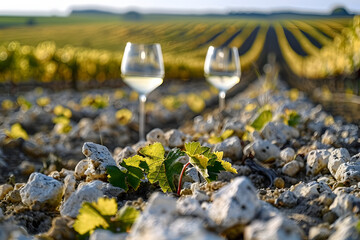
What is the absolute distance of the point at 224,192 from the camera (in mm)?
1267

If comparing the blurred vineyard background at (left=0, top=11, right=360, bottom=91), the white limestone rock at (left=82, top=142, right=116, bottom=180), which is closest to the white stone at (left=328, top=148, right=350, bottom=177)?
the white limestone rock at (left=82, top=142, right=116, bottom=180)

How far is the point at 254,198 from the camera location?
123 centimetres

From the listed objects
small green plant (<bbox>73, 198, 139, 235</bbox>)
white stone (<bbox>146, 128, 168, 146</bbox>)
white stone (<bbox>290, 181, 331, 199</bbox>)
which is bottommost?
white stone (<bbox>146, 128, 168, 146</bbox>)

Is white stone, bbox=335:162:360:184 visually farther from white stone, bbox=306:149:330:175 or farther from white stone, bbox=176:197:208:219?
white stone, bbox=176:197:208:219

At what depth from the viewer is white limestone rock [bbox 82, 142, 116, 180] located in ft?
6.67

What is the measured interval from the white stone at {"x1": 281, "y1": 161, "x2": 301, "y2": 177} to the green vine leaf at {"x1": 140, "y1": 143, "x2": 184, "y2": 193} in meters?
0.77

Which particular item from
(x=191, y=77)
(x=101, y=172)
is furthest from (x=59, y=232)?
(x=191, y=77)

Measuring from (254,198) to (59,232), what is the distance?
2.20 ft

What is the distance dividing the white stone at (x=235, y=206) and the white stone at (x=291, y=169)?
126 centimetres

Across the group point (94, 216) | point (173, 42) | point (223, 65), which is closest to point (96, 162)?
point (94, 216)

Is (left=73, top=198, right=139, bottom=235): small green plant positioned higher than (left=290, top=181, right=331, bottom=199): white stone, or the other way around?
(left=73, top=198, right=139, bottom=235): small green plant

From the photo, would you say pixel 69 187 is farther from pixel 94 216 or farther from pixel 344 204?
pixel 344 204

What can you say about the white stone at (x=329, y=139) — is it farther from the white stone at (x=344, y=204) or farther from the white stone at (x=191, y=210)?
the white stone at (x=191, y=210)

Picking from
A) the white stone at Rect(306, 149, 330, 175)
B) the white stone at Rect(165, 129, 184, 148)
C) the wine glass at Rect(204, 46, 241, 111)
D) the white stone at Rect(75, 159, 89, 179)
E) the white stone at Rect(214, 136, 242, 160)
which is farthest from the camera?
the wine glass at Rect(204, 46, 241, 111)
